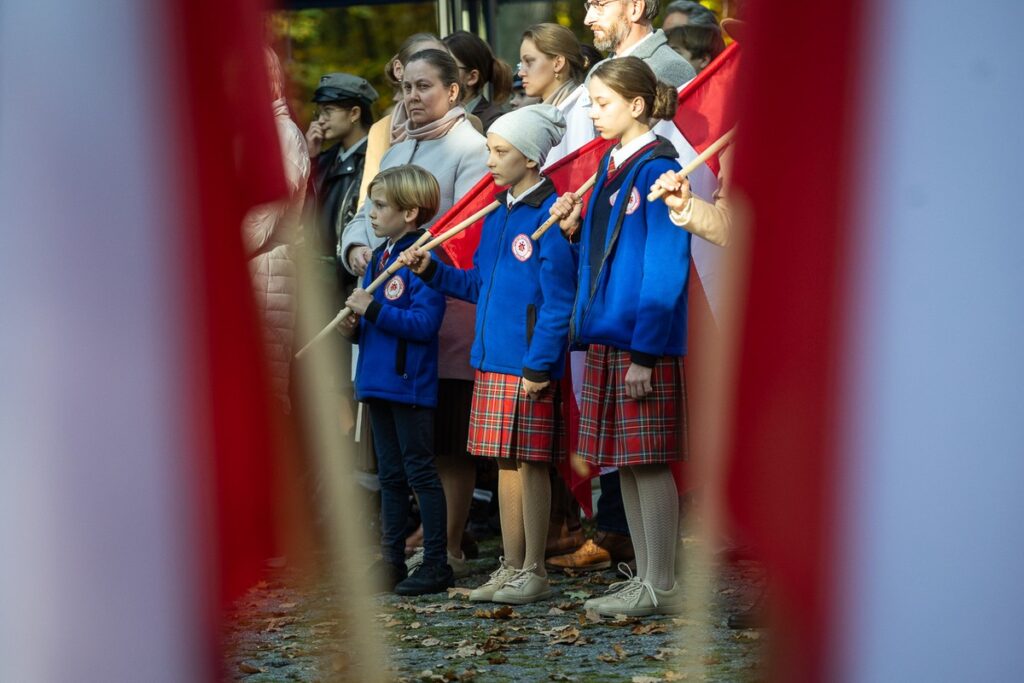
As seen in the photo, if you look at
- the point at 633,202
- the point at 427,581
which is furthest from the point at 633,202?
the point at 427,581

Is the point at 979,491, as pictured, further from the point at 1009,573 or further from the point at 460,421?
the point at 460,421

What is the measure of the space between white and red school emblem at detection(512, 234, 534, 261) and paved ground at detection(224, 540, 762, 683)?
1.13 meters

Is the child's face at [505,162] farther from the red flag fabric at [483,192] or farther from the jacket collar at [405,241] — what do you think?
the jacket collar at [405,241]

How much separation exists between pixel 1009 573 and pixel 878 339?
12.9 inches

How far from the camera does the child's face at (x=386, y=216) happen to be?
16.8ft

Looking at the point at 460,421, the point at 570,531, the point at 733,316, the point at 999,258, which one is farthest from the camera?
the point at 570,531

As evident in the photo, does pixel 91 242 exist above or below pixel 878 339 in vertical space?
above

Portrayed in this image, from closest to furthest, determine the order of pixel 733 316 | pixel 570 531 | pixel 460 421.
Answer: pixel 733 316, pixel 460 421, pixel 570 531

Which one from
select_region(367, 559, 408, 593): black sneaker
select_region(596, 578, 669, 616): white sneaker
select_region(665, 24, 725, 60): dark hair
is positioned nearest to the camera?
select_region(596, 578, 669, 616): white sneaker

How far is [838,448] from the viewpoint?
1.83 m

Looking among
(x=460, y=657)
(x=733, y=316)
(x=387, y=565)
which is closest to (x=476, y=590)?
(x=387, y=565)

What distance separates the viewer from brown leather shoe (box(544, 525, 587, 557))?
562 cm

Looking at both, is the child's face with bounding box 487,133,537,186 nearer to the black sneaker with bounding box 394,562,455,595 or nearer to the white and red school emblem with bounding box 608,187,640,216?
the white and red school emblem with bounding box 608,187,640,216

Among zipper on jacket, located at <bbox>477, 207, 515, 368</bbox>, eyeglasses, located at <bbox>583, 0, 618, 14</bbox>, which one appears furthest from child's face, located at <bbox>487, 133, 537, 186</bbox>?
eyeglasses, located at <bbox>583, 0, 618, 14</bbox>
